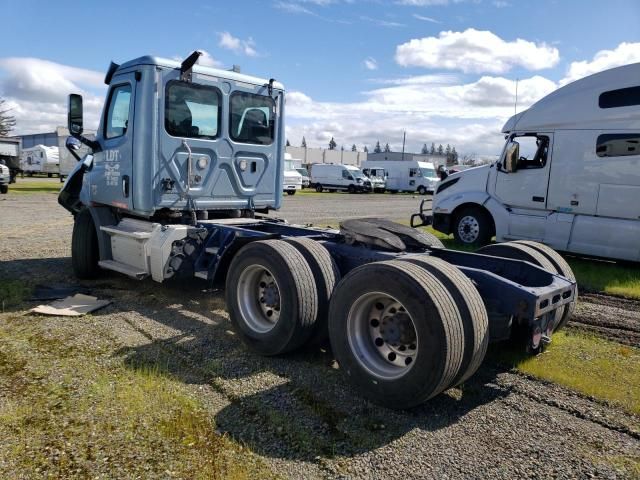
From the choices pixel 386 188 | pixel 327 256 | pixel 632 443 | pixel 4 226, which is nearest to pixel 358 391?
pixel 327 256

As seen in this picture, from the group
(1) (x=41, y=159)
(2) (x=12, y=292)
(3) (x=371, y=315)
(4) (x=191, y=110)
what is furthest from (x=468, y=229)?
(1) (x=41, y=159)

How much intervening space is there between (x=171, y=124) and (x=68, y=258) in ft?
13.3

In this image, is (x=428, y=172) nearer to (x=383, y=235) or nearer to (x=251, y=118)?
(x=251, y=118)

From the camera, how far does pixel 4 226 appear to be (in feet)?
40.7

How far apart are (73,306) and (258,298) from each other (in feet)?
8.03

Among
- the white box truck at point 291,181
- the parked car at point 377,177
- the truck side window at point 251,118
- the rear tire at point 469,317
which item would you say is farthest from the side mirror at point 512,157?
the parked car at point 377,177

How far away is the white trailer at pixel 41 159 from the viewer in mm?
42312

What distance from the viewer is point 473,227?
10.9 meters

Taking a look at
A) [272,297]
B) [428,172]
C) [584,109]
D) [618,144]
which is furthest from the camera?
[428,172]

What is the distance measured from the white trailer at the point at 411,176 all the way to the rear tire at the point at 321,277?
123 ft

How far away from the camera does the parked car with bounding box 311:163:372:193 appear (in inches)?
1561

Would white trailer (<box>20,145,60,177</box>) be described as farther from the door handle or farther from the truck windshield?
the door handle

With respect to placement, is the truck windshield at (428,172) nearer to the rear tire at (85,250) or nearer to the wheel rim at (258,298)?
the rear tire at (85,250)

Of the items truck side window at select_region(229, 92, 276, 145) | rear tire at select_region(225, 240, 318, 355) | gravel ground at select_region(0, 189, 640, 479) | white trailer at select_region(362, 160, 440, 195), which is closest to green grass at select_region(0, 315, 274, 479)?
gravel ground at select_region(0, 189, 640, 479)
